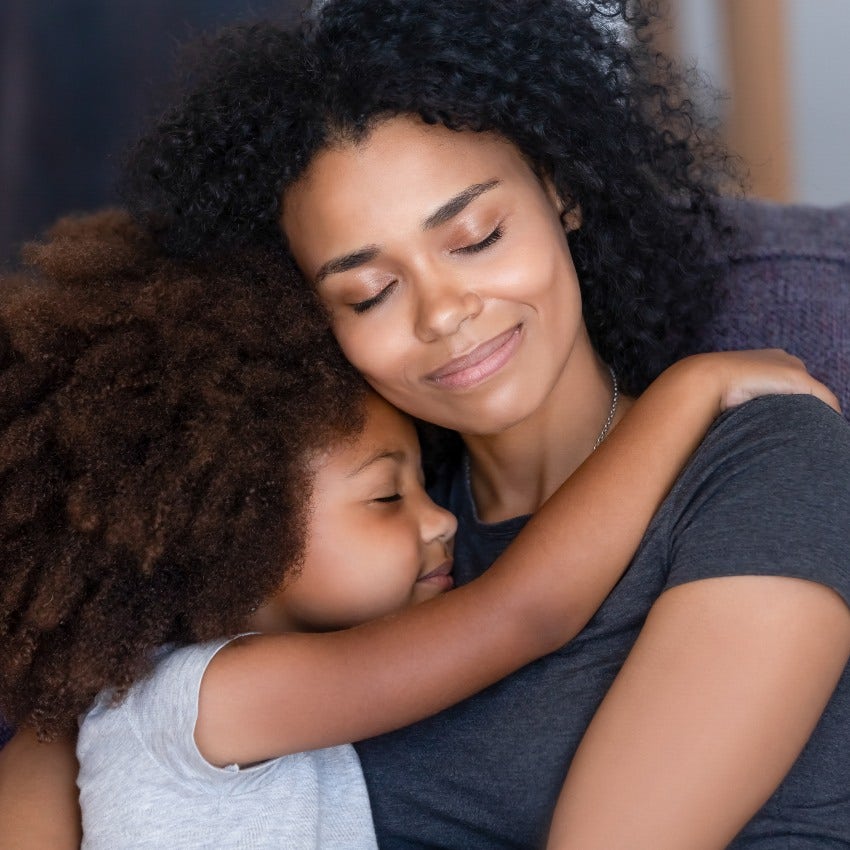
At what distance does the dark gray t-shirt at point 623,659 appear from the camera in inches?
46.4

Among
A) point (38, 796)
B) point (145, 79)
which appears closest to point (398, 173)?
point (38, 796)

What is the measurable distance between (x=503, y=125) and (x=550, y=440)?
43 cm

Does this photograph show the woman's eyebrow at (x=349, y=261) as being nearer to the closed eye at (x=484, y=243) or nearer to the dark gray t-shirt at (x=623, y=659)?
the closed eye at (x=484, y=243)

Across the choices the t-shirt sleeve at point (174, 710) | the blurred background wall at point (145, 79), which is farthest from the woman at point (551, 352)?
the blurred background wall at point (145, 79)

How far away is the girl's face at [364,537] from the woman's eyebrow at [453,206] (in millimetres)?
270

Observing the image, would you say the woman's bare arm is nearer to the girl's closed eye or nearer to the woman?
the woman

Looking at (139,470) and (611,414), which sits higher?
(139,470)

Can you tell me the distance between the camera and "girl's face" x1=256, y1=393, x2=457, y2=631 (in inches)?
58.0

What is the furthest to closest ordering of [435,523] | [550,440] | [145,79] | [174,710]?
[145,79] < [550,440] < [435,523] < [174,710]

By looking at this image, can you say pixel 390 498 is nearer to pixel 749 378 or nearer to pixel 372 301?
pixel 372 301

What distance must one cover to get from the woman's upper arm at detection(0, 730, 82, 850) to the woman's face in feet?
1.96

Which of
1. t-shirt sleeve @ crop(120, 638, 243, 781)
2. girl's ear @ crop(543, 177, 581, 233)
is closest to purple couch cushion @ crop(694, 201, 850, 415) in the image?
girl's ear @ crop(543, 177, 581, 233)

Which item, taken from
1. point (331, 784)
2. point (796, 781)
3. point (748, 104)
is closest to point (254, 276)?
point (331, 784)

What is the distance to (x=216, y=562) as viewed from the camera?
1386mm
